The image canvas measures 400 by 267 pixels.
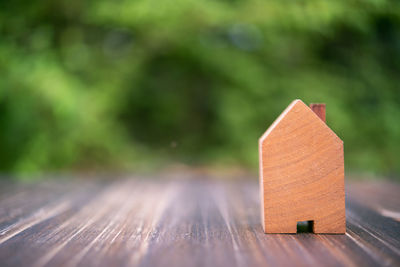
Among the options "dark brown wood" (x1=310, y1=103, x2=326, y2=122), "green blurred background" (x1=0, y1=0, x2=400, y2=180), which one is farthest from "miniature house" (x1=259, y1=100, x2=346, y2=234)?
"green blurred background" (x1=0, y1=0, x2=400, y2=180)

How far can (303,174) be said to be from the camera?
2.14 ft

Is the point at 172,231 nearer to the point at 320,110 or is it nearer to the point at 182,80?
the point at 320,110

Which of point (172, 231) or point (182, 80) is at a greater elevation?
point (182, 80)

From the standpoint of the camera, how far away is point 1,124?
1871 millimetres

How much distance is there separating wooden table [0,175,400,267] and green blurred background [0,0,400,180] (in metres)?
0.76

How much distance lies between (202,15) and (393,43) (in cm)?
106

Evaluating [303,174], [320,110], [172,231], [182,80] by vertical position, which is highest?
[182,80]

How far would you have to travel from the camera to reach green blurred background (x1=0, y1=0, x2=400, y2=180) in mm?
1743

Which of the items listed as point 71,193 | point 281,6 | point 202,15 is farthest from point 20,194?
point 281,6

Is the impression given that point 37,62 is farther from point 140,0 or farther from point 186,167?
point 186,167

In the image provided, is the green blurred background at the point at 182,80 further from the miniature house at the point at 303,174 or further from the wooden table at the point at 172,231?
the miniature house at the point at 303,174

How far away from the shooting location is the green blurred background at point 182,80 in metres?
1.74

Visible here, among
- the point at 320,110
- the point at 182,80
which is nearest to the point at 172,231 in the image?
the point at 320,110

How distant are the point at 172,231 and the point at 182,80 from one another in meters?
1.91
